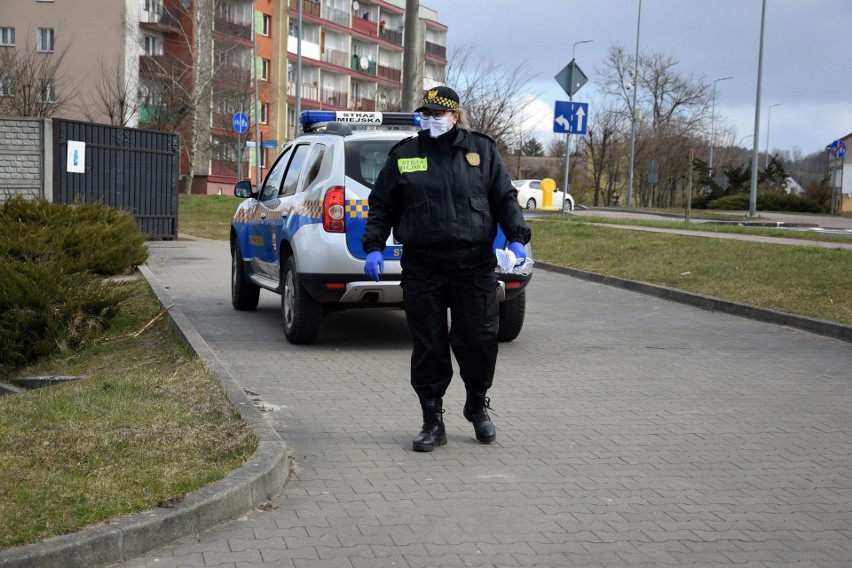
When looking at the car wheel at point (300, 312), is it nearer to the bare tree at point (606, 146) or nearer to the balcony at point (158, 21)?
the balcony at point (158, 21)

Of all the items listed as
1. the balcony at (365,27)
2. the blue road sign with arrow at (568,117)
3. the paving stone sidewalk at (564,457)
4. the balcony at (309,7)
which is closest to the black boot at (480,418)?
the paving stone sidewalk at (564,457)

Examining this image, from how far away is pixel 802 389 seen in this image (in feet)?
27.3

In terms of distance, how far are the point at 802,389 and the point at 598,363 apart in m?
1.69

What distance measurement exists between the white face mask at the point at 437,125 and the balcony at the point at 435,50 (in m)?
78.2

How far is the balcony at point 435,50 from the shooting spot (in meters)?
83.3

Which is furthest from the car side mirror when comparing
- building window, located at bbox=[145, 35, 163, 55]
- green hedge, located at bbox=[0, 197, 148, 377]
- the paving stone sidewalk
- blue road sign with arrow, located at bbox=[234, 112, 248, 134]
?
building window, located at bbox=[145, 35, 163, 55]

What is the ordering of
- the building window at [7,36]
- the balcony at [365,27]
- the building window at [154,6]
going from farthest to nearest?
the balcony at [365,27], the building window at [154,6], the building window at [7,36]

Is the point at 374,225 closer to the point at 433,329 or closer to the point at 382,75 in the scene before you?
the point at 433,329

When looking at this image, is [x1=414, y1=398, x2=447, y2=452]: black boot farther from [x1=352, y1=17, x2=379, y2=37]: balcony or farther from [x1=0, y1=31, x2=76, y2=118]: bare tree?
[x1=352, y1=17, x2=379, y2=37]: balcony

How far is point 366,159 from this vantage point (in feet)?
31.2

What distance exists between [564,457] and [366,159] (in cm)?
408

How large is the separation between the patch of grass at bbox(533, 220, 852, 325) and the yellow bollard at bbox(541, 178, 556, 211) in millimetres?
24763

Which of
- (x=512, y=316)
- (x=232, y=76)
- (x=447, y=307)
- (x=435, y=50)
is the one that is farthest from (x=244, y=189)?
(x=435, y=50)

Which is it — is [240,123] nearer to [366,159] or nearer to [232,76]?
[232,76]
